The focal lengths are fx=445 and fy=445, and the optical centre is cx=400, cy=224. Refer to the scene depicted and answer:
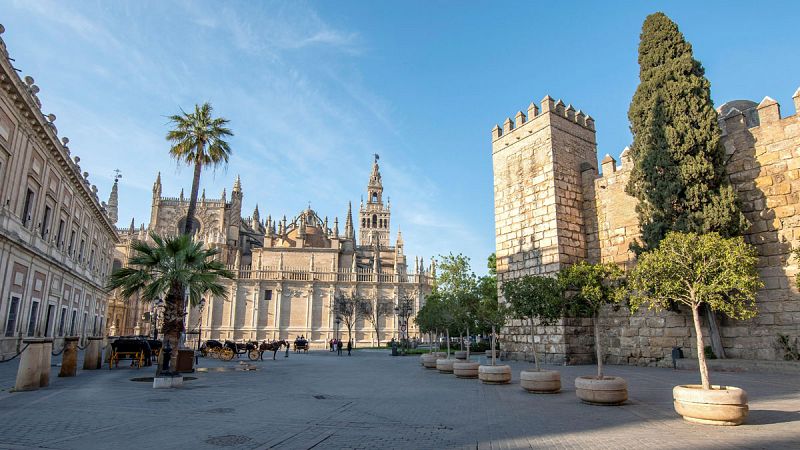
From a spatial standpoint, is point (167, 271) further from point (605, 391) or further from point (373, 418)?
point (605, 391)

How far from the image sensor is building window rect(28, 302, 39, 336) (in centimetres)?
1989

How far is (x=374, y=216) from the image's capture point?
99.1 m

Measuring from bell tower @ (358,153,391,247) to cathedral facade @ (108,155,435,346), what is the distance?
2711 cm

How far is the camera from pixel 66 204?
79.9 feet

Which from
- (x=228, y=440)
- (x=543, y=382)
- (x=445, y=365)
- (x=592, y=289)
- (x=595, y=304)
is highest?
(x=592, y=289)

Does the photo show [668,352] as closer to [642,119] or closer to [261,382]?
[642,119]


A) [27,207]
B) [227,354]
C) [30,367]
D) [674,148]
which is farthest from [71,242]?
[674,148]

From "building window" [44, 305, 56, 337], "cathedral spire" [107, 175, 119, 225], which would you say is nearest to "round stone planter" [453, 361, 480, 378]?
"building window" [44, 305, 56, 337]

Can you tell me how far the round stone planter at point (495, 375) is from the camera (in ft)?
40.3

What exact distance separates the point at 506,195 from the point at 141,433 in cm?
1796

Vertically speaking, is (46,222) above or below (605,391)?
above

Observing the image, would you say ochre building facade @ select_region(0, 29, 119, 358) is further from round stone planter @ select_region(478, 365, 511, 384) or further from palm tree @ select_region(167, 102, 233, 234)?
round stone planter @ select_region(478, 365, 511, 384)

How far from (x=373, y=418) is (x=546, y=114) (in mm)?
16128

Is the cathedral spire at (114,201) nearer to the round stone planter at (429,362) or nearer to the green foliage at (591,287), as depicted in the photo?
the round stone planter at (429,362)
